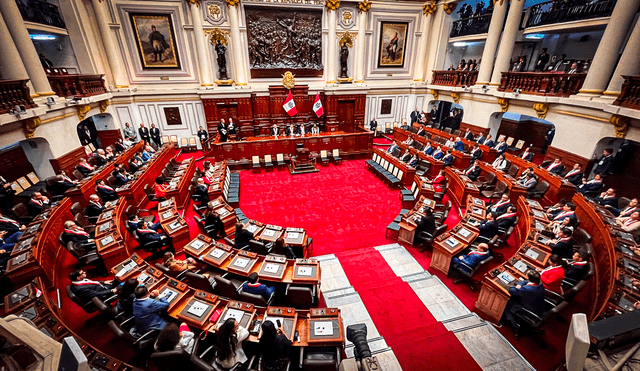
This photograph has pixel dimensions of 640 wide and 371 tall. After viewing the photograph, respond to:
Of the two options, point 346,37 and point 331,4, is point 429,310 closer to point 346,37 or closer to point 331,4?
point 346,37

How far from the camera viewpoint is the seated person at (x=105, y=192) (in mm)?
9172

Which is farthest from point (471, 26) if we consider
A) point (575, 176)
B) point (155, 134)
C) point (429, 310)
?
point (155, 134)

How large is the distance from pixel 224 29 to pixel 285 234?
14.4 metres

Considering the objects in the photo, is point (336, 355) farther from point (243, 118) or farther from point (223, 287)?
point (243, 118)

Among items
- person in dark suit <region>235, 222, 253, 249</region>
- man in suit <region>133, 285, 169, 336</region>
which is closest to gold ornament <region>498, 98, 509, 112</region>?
person in dark suit <region>235, 222, 253, 249</region>

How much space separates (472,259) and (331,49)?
1600 cm

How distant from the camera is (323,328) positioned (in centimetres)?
452

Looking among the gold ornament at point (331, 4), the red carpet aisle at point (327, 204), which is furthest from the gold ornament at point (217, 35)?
the red carpet aisle at point (327, 204)

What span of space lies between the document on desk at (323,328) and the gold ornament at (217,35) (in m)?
17.0

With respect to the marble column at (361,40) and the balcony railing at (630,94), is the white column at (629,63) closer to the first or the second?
the balcony railing at (630,94)

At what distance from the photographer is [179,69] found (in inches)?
643

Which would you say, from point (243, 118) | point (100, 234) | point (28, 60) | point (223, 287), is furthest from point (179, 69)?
point (223, 287)

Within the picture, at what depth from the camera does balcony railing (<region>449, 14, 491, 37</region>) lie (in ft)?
49.2

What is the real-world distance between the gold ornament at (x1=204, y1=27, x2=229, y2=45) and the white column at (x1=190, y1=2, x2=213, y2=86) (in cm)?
37
